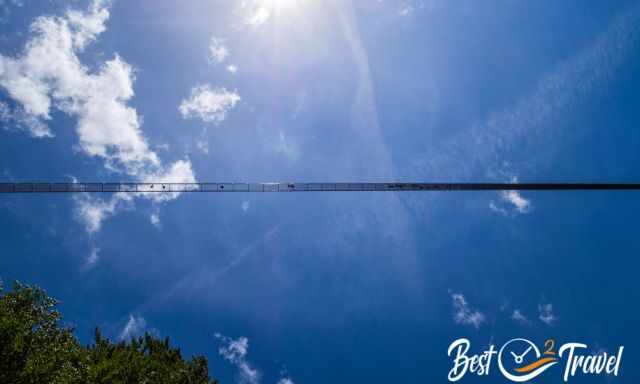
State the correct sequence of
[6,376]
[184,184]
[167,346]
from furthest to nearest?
1. [167,346]
2. [184,184]
3. [6,376]

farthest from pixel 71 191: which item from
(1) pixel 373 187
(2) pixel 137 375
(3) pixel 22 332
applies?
(1) pixel 373 187

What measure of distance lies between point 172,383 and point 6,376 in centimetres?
1644

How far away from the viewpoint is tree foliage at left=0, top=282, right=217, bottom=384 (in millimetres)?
28984

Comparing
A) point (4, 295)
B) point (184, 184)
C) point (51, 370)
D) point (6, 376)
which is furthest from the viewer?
point (184, 184)

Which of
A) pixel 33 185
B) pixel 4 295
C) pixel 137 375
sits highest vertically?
pixel 33 185

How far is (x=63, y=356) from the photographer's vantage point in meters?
32.0

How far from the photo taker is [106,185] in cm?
3553

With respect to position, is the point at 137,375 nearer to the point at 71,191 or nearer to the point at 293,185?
the point at 71,191

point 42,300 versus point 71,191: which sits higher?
point 71,191

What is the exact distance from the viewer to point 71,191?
36.1 metres

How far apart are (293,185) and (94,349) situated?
101 ft

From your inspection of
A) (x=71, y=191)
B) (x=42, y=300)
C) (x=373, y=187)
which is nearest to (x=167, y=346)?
(x=42, y=300)

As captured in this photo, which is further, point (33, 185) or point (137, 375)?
point (137, 375)

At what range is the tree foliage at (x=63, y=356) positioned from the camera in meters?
29.0
